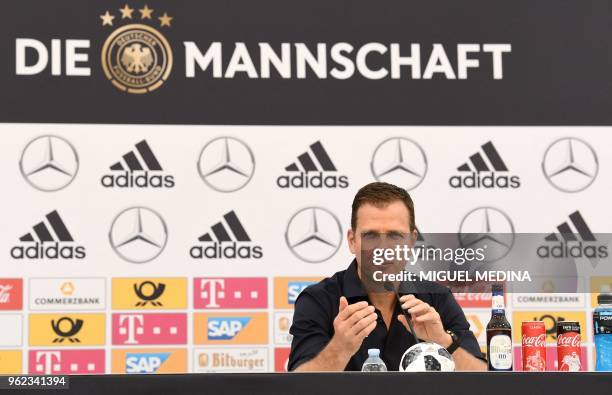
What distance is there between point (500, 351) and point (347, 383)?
50 cm

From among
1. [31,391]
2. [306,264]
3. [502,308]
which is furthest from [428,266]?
[306,264]

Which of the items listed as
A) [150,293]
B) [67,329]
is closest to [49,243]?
[67,329]

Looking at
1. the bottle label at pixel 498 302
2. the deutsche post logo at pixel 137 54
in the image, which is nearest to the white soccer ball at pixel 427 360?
the bottle label at pixel 498 302

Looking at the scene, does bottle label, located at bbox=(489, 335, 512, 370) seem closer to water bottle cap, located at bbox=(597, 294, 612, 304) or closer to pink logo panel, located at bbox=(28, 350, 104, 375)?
water bottle cap, located at bbox=(597, 294, 612, 304)

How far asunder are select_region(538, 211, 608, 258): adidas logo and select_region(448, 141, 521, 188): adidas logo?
0.97ft

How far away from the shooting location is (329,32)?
15.0ft

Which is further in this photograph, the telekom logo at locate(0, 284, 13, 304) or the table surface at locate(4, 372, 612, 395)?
the telekom logo at locate(0, 284, 13, 304)

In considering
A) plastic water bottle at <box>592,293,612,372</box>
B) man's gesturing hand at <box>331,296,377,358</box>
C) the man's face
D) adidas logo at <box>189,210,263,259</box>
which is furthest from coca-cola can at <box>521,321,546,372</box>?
adidas logo at <box>189,210,263,259</box>

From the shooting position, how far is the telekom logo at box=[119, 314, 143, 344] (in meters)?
4.30

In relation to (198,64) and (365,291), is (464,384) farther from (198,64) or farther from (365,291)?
(198,64)

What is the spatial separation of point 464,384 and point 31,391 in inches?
32.0

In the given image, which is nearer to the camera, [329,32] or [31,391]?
[31,391]

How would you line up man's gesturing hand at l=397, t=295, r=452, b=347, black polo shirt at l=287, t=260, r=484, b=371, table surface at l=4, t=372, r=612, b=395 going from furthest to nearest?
black polo shirt at l=287, t=260, r=484, b=371
man's gesturing hand at l=397, t=295, r=452, b=347
table surface at l=4, t=372, r=612, b=395

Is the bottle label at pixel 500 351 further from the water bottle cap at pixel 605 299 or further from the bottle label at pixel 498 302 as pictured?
the water bottle cap at pixel 605 299
